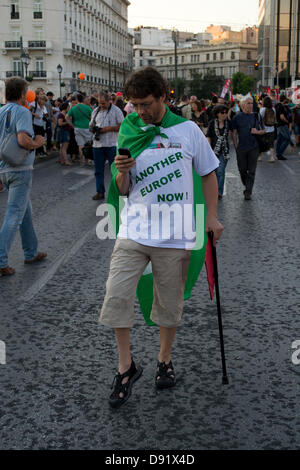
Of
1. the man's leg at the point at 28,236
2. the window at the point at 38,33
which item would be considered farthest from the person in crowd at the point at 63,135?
the window at the point at 38,33

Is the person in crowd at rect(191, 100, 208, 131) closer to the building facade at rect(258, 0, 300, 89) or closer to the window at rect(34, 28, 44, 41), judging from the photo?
the building facade at rect(258, 0, 300, 89)

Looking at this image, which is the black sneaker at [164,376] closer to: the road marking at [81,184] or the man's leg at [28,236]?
the man's leg at [28,236]

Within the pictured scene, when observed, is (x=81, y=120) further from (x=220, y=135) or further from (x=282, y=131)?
(x=220, y=135)

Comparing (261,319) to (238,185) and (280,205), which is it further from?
(238,185)

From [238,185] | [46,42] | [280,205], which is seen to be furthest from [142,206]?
[46,42]

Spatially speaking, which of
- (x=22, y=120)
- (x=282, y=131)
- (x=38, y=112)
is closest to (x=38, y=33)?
(x=282, y=131)

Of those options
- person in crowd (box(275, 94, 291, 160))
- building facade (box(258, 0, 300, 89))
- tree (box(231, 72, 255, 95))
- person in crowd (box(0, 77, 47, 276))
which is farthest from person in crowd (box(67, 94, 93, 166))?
tree (box(231, 72, 255, 95))

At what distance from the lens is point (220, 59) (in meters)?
140

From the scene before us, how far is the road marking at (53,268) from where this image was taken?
5.23 metres

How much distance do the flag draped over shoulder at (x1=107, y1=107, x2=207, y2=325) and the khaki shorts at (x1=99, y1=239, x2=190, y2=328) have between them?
59 millimetres

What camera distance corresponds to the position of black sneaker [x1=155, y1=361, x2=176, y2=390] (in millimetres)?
3387

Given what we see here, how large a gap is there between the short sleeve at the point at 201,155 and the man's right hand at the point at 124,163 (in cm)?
43
